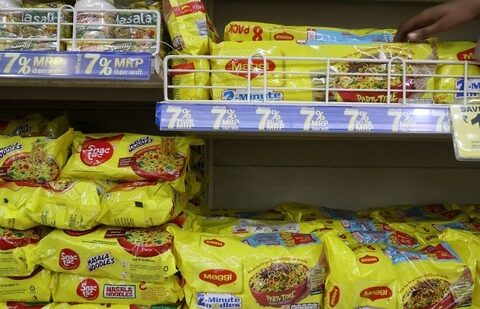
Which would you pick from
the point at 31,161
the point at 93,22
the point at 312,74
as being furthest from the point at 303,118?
the point at 31,161

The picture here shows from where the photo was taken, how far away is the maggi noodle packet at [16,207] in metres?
1.12

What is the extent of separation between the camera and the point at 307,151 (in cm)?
166

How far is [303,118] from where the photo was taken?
0.95 m

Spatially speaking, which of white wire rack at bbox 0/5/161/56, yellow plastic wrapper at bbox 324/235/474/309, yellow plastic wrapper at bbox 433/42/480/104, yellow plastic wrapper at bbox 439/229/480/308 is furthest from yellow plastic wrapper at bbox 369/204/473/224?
white wire rack at bbox 0/5/161/56

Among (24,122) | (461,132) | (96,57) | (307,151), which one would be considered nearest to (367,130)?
(461,132)

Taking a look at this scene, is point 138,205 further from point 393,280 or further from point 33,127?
point 393,280

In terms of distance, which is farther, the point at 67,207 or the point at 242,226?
the point at 242,226

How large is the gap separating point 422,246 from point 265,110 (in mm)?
546

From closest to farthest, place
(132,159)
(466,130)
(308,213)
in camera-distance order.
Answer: (466,130) → (132,159) → (308,213)

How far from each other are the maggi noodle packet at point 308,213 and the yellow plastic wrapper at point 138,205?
430 millimetres

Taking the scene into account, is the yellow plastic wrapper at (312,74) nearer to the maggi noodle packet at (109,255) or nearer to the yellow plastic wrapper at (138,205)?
the yellow plastic wrapper at (138,205)

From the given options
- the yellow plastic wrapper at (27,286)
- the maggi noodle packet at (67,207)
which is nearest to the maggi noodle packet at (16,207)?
the maggi noodle packet at (67,207)

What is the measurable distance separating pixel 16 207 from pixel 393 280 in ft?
2.82

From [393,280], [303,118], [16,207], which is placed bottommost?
[393,280]
